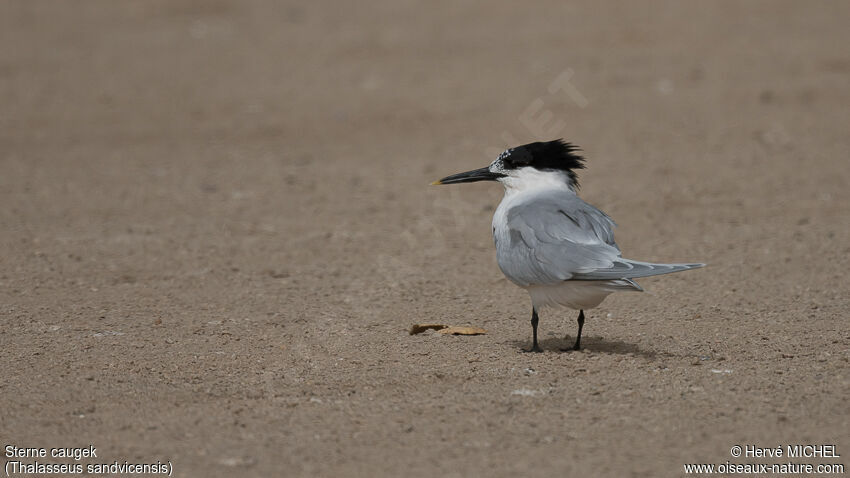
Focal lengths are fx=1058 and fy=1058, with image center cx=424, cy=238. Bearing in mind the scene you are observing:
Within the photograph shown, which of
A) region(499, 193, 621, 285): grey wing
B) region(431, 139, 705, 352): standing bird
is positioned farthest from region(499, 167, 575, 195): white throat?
region(499, 193, 621, 285): grey wing

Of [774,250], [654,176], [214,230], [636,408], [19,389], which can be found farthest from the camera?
[654,176]

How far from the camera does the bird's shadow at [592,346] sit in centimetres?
528

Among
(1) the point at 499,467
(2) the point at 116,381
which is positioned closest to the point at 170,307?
(2) the point at 116,381

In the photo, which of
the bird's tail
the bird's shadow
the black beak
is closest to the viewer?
the bird's tail

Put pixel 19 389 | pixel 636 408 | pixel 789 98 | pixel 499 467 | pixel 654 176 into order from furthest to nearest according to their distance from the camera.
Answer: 1. pixel 789 98
2. pixel 654 176
3. pixel 19 389
4. pixel 636 408
5. pixel 499 467

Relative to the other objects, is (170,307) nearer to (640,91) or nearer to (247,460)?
(247,460)

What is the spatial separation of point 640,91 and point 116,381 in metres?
8.20

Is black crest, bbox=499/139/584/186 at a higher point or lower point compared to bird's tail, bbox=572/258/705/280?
higher

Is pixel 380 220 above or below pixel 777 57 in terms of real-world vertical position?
below

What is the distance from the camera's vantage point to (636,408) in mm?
4480

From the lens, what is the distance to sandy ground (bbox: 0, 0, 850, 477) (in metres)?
4.38

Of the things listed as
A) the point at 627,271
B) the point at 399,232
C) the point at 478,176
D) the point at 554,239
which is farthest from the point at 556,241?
the point at 399,232

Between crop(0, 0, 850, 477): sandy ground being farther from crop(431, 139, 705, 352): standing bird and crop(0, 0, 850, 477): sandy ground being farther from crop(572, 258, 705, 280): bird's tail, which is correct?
crop(572, 258, 705, 280): bird's tail

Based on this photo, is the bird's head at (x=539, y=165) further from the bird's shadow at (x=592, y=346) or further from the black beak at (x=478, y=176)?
the bird's shadow at (x=592, y=346)
